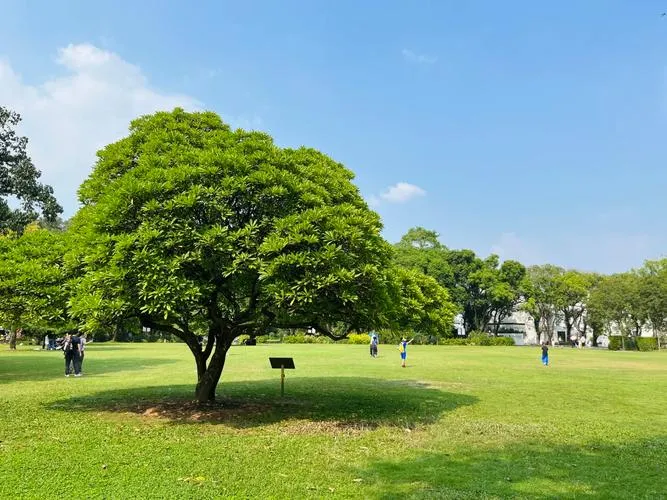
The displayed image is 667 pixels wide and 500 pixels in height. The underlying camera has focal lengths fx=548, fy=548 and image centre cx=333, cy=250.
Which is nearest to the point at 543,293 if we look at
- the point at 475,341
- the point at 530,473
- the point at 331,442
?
the point at 475,341

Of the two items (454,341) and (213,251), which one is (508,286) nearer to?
(454,341)

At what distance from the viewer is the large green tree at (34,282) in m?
12.0

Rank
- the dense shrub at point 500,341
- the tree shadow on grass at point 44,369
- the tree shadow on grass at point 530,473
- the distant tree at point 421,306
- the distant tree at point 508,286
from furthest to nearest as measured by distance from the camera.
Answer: the distant tree at point 508,286 → the dense shrub at point 500,341 → the tree shadow on grass at point 44,369 → the distant tree at point 421,306 → the tree shadow on grass at point 530,473

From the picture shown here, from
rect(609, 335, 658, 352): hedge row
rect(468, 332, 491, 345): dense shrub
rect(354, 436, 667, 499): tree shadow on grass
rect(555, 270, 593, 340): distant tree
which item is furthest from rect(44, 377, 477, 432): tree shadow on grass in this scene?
rect(555, 270, 593, 340): distant tree

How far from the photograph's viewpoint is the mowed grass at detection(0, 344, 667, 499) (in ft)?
23.5

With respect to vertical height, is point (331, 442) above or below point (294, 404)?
above

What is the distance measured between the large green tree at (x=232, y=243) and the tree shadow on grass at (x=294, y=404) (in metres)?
2.09

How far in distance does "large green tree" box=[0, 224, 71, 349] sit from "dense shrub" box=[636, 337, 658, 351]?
65985 millimetres

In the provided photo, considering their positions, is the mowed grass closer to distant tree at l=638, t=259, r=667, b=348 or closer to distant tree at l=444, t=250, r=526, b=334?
distant tree at l=638, t=259, r=667, b=348

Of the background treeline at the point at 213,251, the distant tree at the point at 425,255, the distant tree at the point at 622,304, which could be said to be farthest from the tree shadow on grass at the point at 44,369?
the distant tree at the point at 622,304

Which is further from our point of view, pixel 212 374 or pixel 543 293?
pixel 543 293

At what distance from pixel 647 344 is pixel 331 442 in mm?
65655

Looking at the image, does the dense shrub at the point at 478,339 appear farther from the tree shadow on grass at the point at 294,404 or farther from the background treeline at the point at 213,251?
the background treeline at the point at 213,251

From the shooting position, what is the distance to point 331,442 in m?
9.88
